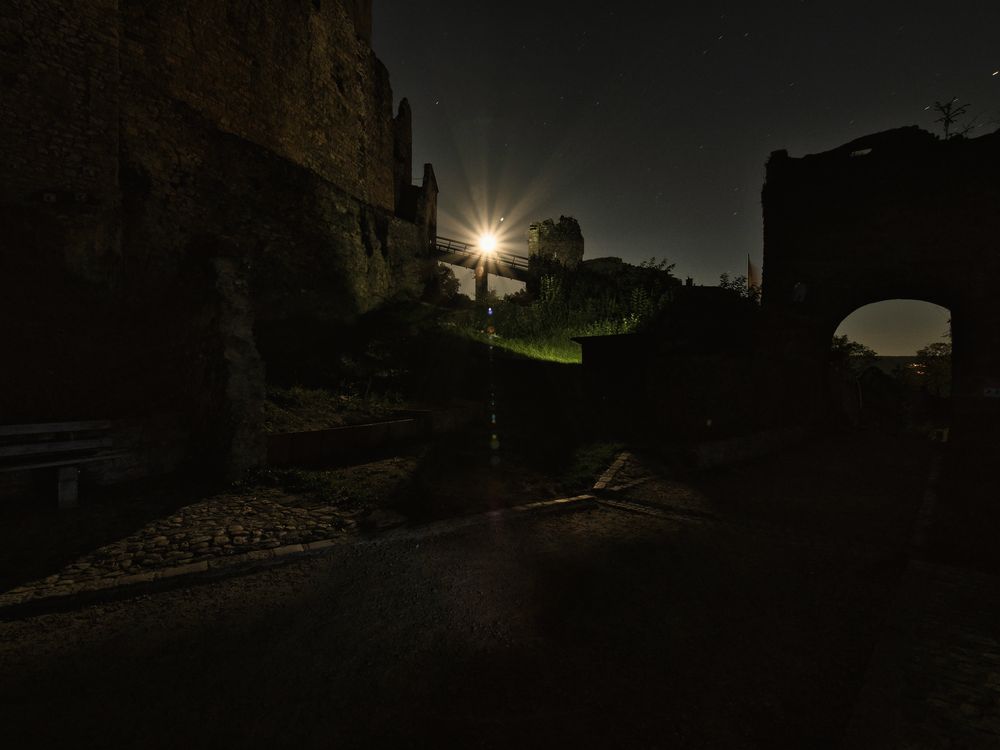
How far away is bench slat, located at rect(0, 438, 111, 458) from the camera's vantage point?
4.71 m

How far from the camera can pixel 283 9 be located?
43.9ft

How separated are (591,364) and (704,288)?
482cm

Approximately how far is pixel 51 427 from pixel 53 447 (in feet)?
0.87

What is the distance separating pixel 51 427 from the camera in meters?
4.97

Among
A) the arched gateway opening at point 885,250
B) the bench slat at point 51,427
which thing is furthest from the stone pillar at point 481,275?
the bench slat at point 51,427

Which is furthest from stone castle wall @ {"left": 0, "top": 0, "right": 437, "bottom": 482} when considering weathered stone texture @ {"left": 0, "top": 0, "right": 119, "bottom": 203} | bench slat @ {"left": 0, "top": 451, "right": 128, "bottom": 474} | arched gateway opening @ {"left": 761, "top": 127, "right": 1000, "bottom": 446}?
arched gateway opening @ {"left": 761, "top": 127, "right": 1000, "bottom": 446}

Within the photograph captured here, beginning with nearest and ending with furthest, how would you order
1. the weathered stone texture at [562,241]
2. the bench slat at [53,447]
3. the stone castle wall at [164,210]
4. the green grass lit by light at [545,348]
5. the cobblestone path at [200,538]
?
1. the cobblestone path at [200,538]
2. the bench slat at [53,447]
3. the stone castle wall at [164,210]
4. the green grass lit by light at [545,348]
5. the weathered stone texture at [562,241]

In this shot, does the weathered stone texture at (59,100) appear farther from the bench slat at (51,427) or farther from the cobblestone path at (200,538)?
the cobblestone path at (200,538)

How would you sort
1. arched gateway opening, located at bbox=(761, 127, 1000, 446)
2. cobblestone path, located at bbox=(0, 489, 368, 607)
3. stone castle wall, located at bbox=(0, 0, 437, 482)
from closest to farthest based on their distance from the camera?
1. cobblestone path, located at bbox=(0, 489, 368, 607)
2. stone castle wall, located at bbox=(0, 0, 437, 482)
3. arched gateway opening, located at bbox=(761, 127, 1000, 446)

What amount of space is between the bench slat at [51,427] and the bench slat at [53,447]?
15cm

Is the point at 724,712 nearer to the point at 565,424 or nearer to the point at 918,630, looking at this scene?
the point at 918,630

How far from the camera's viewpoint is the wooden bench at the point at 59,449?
4.77 meters

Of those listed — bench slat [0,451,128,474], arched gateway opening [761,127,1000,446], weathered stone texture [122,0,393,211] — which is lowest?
bench slat [0,451,128,474]

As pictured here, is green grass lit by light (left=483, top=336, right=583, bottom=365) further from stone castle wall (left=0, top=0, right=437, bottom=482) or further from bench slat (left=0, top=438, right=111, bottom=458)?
bench slat (left=0, top=438, right=111, bottom=458)
